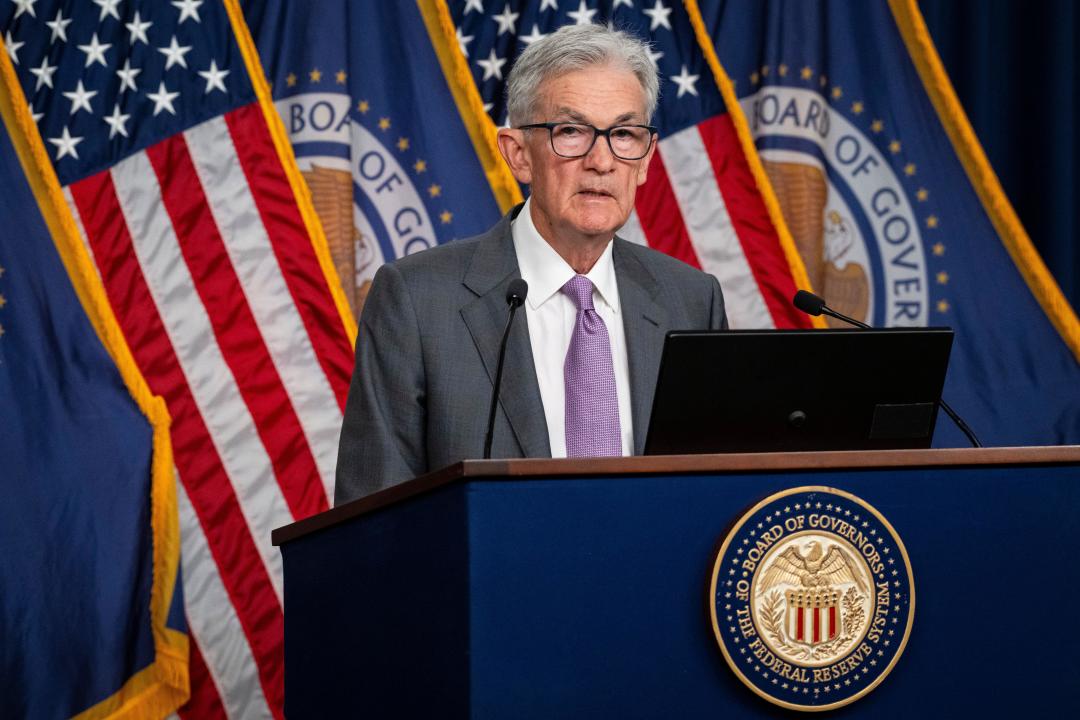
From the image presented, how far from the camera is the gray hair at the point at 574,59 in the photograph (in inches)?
90.2

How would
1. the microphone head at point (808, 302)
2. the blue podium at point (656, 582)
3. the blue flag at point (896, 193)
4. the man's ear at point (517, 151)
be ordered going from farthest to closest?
the blue flag at point (896, 193), the man's ear at point (517, 151), the microphone head at point (808, 302), the blue podium at point (656, 582)

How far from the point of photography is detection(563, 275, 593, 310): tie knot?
2.27 m

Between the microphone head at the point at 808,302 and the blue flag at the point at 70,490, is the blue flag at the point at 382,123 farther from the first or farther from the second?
the microphone head at the point at 808,302

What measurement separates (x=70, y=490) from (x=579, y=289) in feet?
5.26

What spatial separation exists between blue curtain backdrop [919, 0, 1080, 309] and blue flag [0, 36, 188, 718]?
2.77 meters

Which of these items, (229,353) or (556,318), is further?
(229,353)

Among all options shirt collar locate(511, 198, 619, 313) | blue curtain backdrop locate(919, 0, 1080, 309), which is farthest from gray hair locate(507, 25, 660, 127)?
blue curtain backdrop locate(919, 0, 1080, 309)

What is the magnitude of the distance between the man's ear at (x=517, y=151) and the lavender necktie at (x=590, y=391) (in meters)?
0.29

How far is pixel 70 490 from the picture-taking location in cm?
321

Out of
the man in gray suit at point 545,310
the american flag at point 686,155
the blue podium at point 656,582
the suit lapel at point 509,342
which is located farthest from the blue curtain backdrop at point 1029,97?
the blue podium at point 656,582

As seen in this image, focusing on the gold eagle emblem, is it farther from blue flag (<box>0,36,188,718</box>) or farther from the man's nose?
blue flag (<box>0,36,188,718</box>)

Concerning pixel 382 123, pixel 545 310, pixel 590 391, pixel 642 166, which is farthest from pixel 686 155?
pixel 590 391

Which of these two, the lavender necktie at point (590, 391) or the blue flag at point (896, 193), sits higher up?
the blue flag at point (896, 193)

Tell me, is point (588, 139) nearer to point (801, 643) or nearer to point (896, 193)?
point (801, 643)
